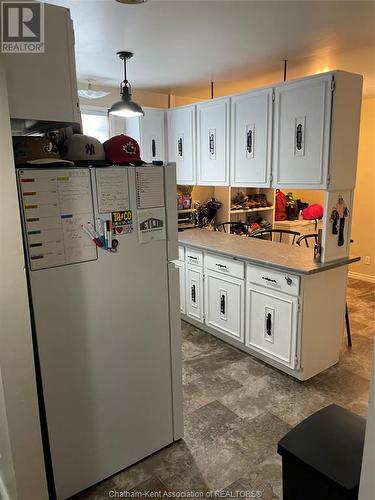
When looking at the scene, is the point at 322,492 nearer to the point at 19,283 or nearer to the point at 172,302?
the point at 172,302

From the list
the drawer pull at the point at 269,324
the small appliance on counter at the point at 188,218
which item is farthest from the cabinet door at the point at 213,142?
the drawer pull at the point at 269,324

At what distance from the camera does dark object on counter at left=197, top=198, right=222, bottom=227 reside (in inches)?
185

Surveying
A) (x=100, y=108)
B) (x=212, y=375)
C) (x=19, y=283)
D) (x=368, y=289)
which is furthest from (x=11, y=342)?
(x=368, y=289)

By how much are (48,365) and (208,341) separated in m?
2.13

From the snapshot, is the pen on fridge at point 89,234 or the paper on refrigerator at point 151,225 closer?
the pen on fridge at point 89,234

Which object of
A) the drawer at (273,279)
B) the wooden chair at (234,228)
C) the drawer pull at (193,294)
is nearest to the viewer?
the drawer at (273,279)

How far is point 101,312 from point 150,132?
287 centimetres

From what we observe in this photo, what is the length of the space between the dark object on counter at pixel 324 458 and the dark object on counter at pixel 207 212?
3.40m

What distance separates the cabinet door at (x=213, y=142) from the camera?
358 cm

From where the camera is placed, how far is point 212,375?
3.06 metres

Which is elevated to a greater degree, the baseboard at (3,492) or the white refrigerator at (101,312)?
the white refrigerator at (101,312)

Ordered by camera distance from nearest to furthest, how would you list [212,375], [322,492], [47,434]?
[322,492]
[47,434]
[212,375]

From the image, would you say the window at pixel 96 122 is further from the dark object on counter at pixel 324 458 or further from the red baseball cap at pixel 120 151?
the dark object on counter at pixel 324 458

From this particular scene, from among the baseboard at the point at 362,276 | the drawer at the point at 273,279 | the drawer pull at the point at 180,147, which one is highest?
the drawer pull at the point at 180,147
